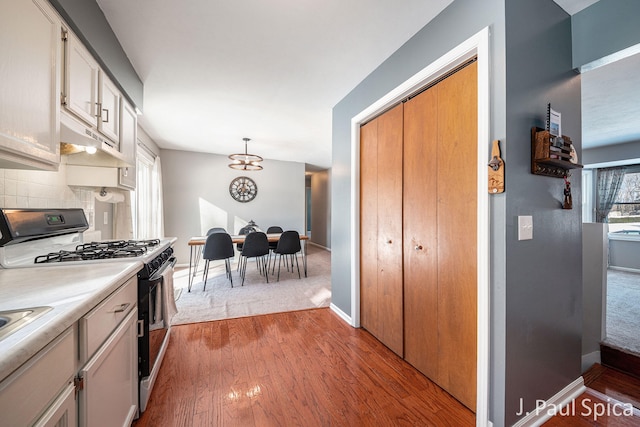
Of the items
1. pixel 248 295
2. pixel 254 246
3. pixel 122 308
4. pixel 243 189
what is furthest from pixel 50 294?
pixel 243 189

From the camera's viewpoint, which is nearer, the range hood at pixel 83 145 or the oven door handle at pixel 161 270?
the range hood at pixel 83 145

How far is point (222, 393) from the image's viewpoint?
1567 mm

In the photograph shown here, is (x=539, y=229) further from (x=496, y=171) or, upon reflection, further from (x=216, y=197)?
(x=216, y=197)

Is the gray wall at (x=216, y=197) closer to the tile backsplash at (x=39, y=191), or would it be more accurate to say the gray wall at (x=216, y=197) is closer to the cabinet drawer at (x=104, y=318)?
the tile backsplash at (x=39, y=191)

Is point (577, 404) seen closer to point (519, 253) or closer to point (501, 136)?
point (519, 253)

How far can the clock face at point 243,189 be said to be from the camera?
5.56 m

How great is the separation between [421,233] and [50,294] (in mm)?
1874

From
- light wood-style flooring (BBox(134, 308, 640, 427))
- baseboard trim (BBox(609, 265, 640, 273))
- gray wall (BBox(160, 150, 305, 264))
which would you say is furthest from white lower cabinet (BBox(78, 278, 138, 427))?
baseboard trim (BBox(609, 265, 640, 273))

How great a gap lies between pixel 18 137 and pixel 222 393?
1.67 meters

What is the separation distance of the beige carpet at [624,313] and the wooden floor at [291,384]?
5.69 feet

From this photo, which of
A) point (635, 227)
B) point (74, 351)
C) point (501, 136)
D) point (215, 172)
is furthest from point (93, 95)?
point (635, 227)

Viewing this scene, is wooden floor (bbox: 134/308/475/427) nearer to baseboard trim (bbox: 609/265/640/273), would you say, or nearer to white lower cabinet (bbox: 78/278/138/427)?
white lower cabinet (bbox: 78/278/138/427)

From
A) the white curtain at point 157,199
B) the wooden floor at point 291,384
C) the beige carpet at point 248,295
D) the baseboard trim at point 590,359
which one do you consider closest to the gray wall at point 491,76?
the wooden floor at point 291,384

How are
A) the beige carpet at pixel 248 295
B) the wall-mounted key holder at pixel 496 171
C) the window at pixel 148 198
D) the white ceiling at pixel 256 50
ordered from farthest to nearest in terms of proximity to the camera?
the window at pixel 148 198 < the beige carpet at pixel 248 295 < the white ceiling at pixel 256 50 < the wall-mounted key holder at pixel 496 171
